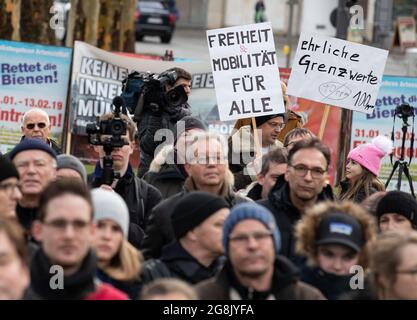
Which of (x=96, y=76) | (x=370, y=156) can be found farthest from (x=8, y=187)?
(x=96, y=76)

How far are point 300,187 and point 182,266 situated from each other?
157 cm

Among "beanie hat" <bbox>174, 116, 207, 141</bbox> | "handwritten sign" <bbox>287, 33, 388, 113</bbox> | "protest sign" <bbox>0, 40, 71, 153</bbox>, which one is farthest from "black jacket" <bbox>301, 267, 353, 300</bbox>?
"protest sign" <bbox>0, 40, 71, 153</bbox>

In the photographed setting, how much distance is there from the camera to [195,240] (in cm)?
883

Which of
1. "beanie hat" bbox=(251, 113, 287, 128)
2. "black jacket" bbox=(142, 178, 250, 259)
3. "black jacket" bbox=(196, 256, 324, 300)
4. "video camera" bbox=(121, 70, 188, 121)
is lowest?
"black jacket" bbox=(196, 256, 324, 300)

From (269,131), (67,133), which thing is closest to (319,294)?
(269,131)

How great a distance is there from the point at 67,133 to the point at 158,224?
11046mm

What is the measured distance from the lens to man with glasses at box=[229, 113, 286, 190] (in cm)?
1275

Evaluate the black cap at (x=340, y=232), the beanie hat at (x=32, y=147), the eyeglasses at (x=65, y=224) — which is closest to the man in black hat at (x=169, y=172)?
the beanie hat at (x=32, y=147)

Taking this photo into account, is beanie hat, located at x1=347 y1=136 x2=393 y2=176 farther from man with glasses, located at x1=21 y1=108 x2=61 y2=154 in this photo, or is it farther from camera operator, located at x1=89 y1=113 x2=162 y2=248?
man with glasses, located at x1=21 y1=108 x2=61 y2=154

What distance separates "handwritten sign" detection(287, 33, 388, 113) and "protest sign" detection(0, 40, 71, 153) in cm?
606

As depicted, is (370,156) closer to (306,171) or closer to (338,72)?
(338,72)

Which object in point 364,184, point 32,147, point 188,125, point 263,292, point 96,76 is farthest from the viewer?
point 96,76

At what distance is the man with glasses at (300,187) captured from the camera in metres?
10.1

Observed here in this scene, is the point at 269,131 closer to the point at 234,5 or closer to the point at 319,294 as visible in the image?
the point at 319,294
